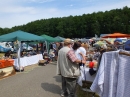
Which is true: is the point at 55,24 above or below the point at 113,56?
above

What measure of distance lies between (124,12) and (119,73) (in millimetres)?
60414

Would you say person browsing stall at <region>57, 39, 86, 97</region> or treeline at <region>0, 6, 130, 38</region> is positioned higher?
treeline at <region>0, 6, 130, 38</region>

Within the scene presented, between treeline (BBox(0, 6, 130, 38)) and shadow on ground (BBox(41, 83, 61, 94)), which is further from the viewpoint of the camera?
treeline (BBox(0, 6, 130, 38))

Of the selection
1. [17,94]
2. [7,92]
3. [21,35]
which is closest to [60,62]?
[17,94]

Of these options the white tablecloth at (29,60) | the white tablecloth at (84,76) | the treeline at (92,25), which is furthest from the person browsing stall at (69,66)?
the treeline at (92,25)

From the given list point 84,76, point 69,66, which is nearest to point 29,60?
point 84,76

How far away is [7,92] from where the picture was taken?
21.8 feet

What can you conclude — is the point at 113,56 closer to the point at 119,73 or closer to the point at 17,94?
the point at 119,73

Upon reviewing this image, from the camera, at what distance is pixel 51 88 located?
22.5ft

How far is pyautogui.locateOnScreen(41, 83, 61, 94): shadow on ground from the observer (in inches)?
255

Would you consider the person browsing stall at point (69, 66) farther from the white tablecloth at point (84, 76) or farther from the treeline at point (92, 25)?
the treeline at point (92, 25)

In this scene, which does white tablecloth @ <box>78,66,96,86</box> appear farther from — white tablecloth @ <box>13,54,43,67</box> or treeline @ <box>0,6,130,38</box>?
treeline @ <box>0,6,130,38</box>

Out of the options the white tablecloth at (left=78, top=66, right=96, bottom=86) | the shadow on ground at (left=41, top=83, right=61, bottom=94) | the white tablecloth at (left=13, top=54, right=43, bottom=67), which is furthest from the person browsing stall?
the white tablecloth at (left=13, top=54, right=43, bottom=67)

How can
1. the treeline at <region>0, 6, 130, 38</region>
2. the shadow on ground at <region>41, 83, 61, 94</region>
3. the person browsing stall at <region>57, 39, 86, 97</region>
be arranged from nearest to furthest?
the person browsing stall at <region>57, 39, 86, 97</region>
the shadow on ground at <region>41, 83, 61, 94</region>
the treeline at <region>0, 6, 130, 38</region>
